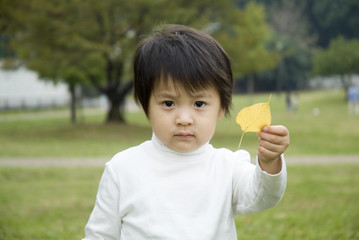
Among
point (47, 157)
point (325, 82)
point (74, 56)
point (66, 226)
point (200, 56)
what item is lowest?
point (325, 82)

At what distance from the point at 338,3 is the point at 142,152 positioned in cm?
6585

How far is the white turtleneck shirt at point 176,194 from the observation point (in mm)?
1853

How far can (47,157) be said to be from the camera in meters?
10.3

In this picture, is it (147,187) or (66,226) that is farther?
(66,226)

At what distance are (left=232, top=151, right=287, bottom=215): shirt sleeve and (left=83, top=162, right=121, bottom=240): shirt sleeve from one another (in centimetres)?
49

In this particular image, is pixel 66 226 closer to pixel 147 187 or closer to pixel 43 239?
pixel 43 239

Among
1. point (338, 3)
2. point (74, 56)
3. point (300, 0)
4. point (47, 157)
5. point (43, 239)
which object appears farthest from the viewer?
point (300, 0)

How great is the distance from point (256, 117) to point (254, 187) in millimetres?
323

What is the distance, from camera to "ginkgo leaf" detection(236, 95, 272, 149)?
1.66m

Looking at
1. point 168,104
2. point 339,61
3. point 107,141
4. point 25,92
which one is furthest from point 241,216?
point 339,61

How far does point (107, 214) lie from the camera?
196cm

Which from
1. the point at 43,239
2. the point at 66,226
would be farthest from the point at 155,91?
the point at 66,226

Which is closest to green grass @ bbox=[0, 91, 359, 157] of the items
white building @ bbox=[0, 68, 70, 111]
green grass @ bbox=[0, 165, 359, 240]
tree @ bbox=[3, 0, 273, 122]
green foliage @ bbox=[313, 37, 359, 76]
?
tree @ bbox=[3, 0, 273, 122]

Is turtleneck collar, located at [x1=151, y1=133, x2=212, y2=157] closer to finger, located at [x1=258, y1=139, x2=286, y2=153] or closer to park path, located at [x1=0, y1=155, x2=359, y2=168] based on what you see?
finger, located at [x1=258, y1=139, x2=286, y2=153]
